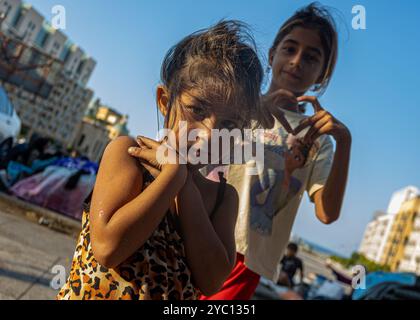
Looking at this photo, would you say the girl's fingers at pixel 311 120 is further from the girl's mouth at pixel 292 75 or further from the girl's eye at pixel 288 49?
the girl's eye at pixel 288 49

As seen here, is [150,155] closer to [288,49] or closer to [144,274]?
[144,274]

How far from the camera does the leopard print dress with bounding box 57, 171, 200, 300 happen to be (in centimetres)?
102

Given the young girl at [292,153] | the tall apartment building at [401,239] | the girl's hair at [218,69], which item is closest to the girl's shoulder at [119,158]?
the girl's hair at [218,69]

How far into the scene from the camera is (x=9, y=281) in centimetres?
251

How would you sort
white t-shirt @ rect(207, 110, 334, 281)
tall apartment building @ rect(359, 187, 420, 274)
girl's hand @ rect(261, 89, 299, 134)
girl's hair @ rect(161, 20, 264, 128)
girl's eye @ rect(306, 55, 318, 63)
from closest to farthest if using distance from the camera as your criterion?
girl's hair @ rect(161, 20, 264, 128)
girl's hand @ rect(261, 89, 299, 134)
girl's eye @ rect(306, 55, 318, 63)
white t-shirt @ rect(207, 110, 334, 281)
tall apartment building @ rect(359, 187, 420, 274)

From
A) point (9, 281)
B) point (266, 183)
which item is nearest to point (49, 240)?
point (9, 281)

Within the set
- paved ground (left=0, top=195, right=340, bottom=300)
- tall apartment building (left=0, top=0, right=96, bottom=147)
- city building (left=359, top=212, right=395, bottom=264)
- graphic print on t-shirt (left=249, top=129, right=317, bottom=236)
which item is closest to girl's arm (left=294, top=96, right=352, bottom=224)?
graphic print on t-shirt (left=249, top=129, right=317, bottom=236)

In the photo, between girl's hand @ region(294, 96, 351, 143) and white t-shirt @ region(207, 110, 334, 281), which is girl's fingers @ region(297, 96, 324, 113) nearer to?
girl's hand @ region(294, 96, 351, 143)

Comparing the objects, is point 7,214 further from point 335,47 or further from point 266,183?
point 335,47

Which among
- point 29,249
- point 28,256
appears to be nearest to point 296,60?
point 28,256

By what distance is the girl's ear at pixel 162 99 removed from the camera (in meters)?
1.10

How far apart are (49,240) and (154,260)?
3460 mm

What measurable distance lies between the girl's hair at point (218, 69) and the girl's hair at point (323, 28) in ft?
1.30

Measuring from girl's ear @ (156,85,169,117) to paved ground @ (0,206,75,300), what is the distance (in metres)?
1.75
